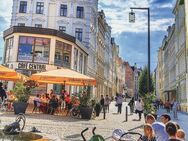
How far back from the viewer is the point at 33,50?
1214 inches

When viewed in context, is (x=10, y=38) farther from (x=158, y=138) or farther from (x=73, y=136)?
(x=158, y=138)

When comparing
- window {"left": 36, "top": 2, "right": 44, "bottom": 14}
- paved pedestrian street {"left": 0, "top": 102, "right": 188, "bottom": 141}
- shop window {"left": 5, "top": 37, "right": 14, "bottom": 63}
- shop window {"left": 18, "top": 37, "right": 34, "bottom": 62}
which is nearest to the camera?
paved pedestrian street {"left": 0, "top": 102, "right": 188, "bottom": 141}

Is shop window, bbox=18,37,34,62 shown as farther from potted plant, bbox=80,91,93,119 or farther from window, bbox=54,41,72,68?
potted plant, bbox=80,91,93,119

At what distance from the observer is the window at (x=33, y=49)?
100 feet

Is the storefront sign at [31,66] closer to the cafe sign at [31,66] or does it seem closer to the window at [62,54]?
the cafe sign at [31,66]

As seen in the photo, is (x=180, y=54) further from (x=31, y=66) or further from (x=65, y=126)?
(x=65, y=126)

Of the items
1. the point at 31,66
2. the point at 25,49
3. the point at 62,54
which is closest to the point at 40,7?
the point at 62,54

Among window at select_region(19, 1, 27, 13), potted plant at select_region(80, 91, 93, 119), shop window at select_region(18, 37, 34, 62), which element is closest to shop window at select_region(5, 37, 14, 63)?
shop window at select_region(18, 37, 34, 62)

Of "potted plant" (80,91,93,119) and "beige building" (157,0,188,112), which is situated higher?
"beige building" (157,0,188,112)

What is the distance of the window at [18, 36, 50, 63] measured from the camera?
30625mm

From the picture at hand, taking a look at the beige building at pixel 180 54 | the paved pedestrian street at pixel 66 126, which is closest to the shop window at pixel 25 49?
the paved pedestrian street at pixel 66 126

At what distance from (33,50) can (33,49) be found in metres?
0.11

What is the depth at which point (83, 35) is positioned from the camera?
43.6m

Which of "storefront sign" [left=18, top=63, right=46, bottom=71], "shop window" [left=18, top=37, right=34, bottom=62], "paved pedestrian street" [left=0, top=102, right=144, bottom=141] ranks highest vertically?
"shop window" [left=18, top=37, right=34, bottom=62]
